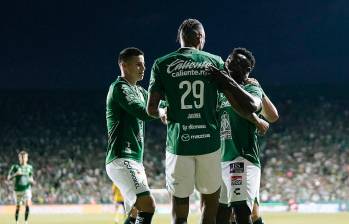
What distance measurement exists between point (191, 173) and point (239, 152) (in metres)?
1.64

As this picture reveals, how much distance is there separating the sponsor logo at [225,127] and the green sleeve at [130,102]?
3.35 feet

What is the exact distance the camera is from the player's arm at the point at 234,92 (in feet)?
21.3

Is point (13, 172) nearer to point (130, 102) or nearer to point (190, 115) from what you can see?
point (130, 102)

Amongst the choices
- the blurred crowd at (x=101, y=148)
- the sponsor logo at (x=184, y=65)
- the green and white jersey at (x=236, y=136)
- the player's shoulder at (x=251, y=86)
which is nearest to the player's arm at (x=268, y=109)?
the green and white jersey at (x=236, y=136)

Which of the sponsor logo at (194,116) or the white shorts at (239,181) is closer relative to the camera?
the sponsor logo at (194,116)

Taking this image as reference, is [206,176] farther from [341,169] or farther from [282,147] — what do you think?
[282,147]

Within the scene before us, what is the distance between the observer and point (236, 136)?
8188mm

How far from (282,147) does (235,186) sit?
106 feet

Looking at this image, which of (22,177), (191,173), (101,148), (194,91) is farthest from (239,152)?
(101,148)

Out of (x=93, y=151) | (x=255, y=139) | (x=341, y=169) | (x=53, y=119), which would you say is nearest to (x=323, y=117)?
(x=341, y=169)

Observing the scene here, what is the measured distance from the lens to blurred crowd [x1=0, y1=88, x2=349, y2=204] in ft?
117

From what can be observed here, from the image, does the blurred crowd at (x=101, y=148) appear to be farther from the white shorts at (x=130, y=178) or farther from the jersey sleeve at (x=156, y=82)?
the jersey sleeve at (x=156, y=82)

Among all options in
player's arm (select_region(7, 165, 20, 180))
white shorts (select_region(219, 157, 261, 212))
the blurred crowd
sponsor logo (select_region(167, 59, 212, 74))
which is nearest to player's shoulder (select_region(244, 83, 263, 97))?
white shorts (select_region(219, 157, 261, 212))

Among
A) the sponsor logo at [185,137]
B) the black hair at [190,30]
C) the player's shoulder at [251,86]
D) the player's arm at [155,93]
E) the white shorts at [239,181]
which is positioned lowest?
the white shorts at [239,181]
